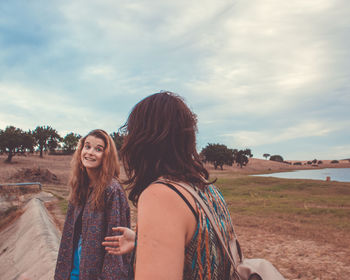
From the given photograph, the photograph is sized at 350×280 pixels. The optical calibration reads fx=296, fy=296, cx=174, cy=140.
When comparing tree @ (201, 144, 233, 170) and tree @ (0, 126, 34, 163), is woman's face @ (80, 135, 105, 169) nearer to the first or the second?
tree @ (0, 126, 34, 163)

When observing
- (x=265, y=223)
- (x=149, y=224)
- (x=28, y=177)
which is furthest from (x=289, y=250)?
(x=28, y=177)

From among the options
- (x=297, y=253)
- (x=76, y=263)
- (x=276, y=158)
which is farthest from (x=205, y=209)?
(x=276, y=158)

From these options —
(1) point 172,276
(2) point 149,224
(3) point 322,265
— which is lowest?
(3) point 322,265

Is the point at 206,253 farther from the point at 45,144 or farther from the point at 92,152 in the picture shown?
the point at 45,144

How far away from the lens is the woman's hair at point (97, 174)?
3136 millimetres

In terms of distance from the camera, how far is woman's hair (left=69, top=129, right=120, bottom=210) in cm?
314

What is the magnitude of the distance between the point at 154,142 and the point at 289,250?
727 centimetres

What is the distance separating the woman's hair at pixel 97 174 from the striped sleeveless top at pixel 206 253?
2005 millimetres

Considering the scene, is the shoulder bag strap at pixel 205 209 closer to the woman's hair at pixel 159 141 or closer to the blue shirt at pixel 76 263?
the woman's hair at pixel 159 141

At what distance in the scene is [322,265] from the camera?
20.6ft

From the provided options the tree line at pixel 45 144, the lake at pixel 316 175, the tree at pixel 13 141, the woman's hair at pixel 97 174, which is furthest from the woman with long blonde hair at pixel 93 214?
the tree at pixel 13 141

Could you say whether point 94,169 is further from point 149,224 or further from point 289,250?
point 289,250

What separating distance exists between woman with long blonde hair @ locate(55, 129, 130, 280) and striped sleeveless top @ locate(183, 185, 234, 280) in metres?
1.89

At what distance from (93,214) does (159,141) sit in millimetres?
2020
